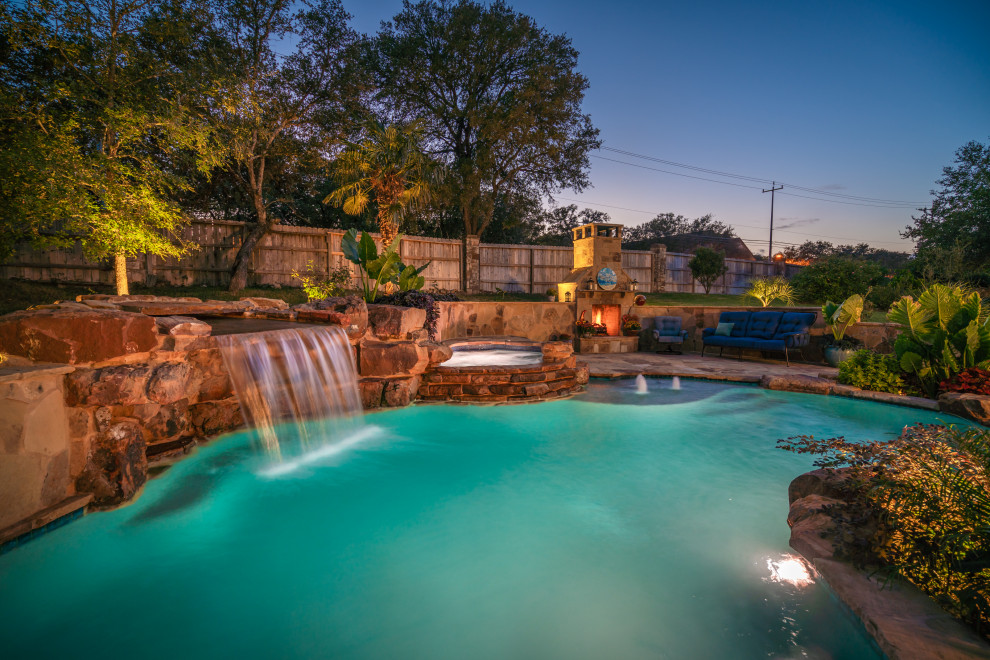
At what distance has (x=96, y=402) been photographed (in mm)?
3154

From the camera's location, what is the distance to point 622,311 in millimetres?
11164

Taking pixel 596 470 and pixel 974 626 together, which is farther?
pixel 596 470

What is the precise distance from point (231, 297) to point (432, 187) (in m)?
6.33

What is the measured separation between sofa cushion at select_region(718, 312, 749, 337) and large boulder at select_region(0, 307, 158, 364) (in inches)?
406

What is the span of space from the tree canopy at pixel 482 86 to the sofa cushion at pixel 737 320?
33.3 ft

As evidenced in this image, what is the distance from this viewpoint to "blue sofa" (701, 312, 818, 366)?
8.52 metres

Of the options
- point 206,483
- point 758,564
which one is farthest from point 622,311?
point 206,483

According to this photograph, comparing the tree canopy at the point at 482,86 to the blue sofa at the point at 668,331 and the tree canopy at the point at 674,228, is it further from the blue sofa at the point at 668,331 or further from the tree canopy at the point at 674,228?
the tree canopy at the point at 674,228

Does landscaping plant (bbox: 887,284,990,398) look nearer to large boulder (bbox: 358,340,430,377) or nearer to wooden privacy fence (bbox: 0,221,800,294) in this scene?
large boulder (bbox: 358,340,430,377)

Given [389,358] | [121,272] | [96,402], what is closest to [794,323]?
[389,358]

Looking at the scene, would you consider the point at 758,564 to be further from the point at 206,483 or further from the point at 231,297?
the point at 231,297

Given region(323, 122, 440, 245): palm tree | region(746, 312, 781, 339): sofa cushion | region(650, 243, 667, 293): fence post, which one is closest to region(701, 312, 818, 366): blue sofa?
region(746, 312, 781, 339): sofa cushion

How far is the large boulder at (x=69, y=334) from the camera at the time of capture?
2885mm

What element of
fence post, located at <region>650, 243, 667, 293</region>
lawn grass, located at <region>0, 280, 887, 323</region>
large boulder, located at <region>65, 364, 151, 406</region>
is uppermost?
fence post, located at <region>650, 243, 667, 293</region>
